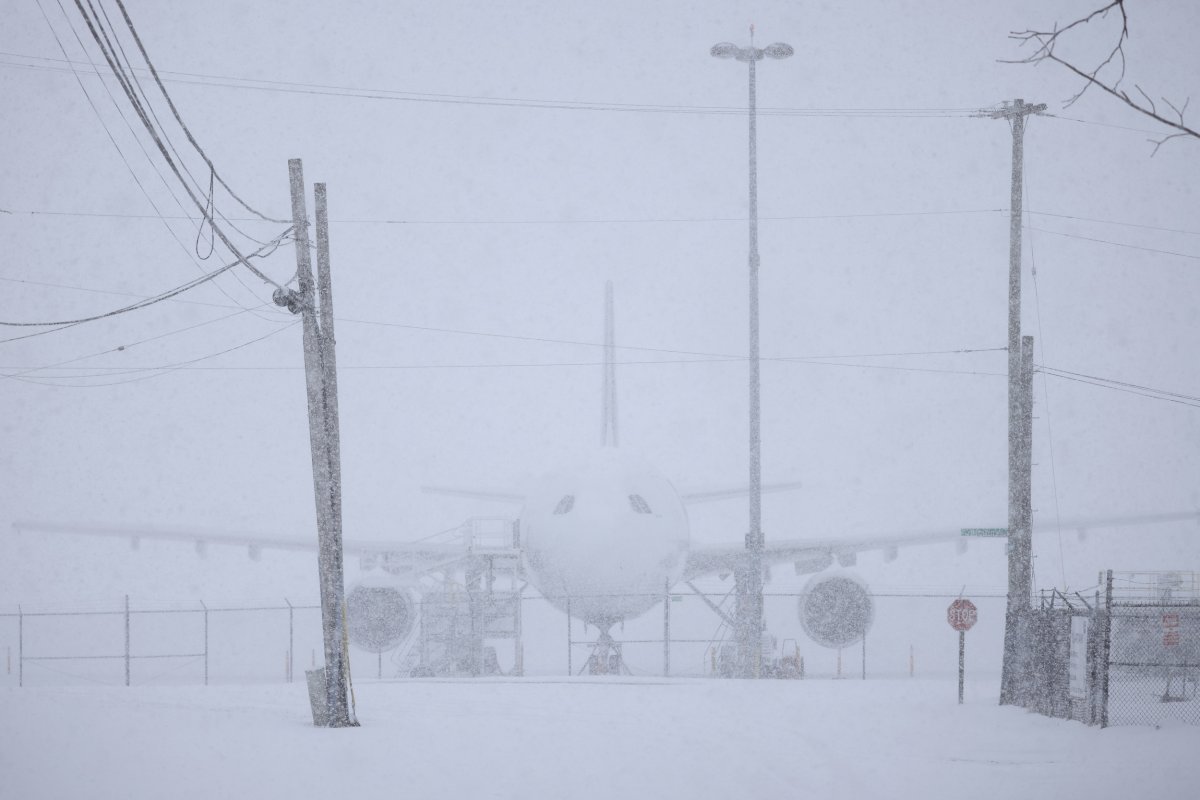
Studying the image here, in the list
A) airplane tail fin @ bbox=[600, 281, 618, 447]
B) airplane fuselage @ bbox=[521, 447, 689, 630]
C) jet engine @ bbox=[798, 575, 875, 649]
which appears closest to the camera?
airplane fuselage @ bbox=[521, 447, 689, 630]

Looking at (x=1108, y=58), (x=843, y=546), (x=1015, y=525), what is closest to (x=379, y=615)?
(x=843, y=546)

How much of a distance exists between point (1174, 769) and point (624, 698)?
8.87m

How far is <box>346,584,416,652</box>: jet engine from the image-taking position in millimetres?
28375

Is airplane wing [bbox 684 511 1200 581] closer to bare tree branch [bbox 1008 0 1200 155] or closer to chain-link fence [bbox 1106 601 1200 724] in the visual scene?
chain-link fence [bbox 1106 601 1200 724]

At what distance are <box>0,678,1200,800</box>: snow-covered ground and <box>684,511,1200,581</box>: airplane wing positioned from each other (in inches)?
396

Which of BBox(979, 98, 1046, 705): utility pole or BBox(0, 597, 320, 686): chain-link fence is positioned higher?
BBox(979, 98, 1046, 705): utility pole

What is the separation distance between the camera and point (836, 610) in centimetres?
2906

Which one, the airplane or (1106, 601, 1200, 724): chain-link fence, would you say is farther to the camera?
the airplane

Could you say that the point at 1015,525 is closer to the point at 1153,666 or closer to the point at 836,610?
the point at 1153,666

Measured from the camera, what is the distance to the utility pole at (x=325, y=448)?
14.7 metres

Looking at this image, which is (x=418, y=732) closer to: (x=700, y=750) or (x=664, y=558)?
(x=700, y=750)

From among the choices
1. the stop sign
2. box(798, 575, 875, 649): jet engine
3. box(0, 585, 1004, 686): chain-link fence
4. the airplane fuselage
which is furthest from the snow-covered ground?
box(798, 575, 875, 649): jet engine

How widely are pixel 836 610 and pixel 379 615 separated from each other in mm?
10309

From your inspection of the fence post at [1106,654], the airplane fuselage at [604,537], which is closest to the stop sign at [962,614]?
the fence post at [1106,654]
